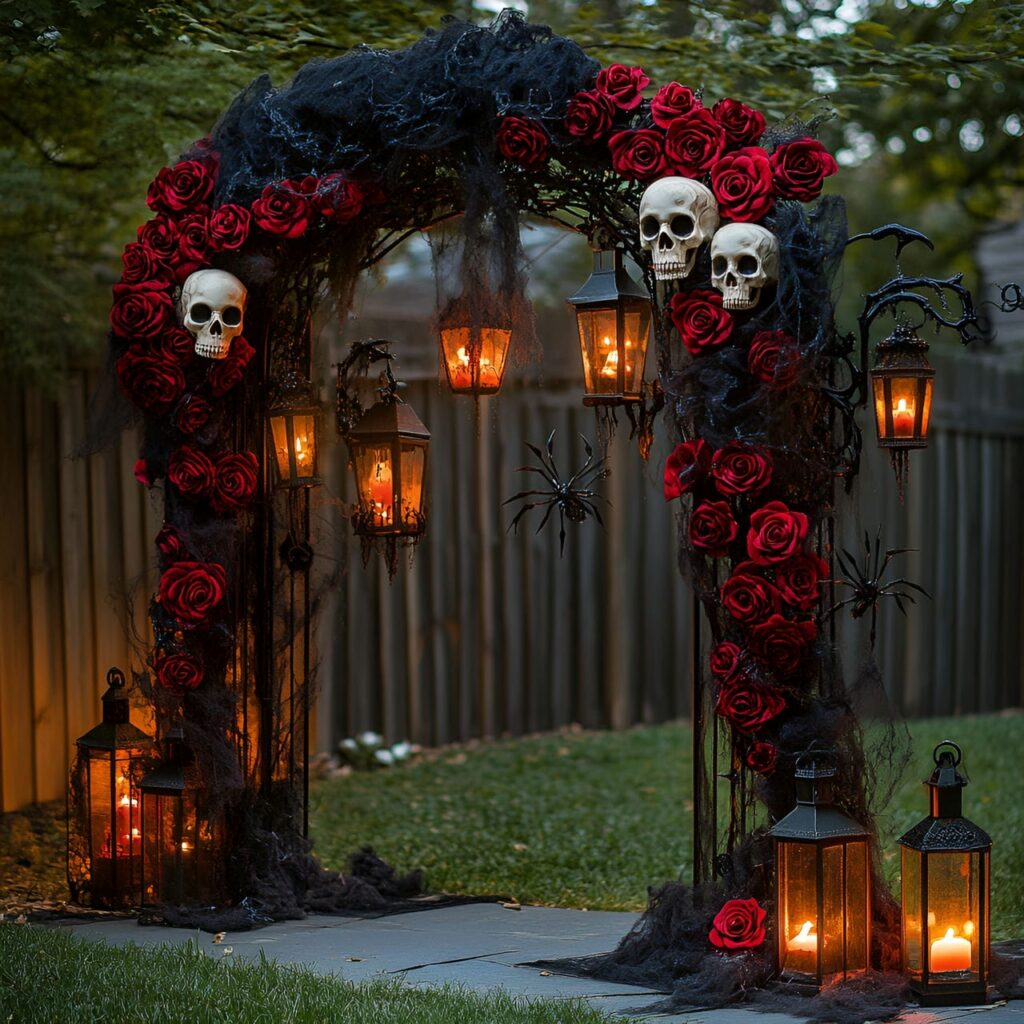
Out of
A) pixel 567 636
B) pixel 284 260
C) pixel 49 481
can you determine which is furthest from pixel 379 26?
pixel 567 636

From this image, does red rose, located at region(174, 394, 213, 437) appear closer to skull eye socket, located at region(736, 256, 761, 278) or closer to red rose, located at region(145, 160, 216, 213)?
red rose, located at region(145, 160, 216, 213)

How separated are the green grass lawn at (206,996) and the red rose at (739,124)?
8.49ft

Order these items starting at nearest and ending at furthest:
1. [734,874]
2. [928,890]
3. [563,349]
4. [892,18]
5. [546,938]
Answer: [928,890], [734,874], [546,938], [563,349], [892,18]

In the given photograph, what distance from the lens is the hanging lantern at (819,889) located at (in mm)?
4590

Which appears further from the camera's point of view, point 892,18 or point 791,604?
point 892,18

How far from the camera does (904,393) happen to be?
4.86 m

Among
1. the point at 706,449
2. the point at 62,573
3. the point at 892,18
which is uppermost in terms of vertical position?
the point at 892,18

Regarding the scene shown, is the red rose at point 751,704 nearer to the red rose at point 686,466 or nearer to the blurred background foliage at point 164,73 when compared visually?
the red rose at point 686,466

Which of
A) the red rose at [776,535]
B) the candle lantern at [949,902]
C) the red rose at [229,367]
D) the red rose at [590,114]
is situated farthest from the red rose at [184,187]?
the candle lantern at [949,902]

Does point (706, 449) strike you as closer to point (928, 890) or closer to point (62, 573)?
point (928, 890)

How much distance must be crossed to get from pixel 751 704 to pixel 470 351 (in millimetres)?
1682

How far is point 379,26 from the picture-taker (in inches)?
290

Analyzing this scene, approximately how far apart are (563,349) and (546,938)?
5632 mm

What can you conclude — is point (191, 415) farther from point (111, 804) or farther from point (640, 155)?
point (640, 155)
